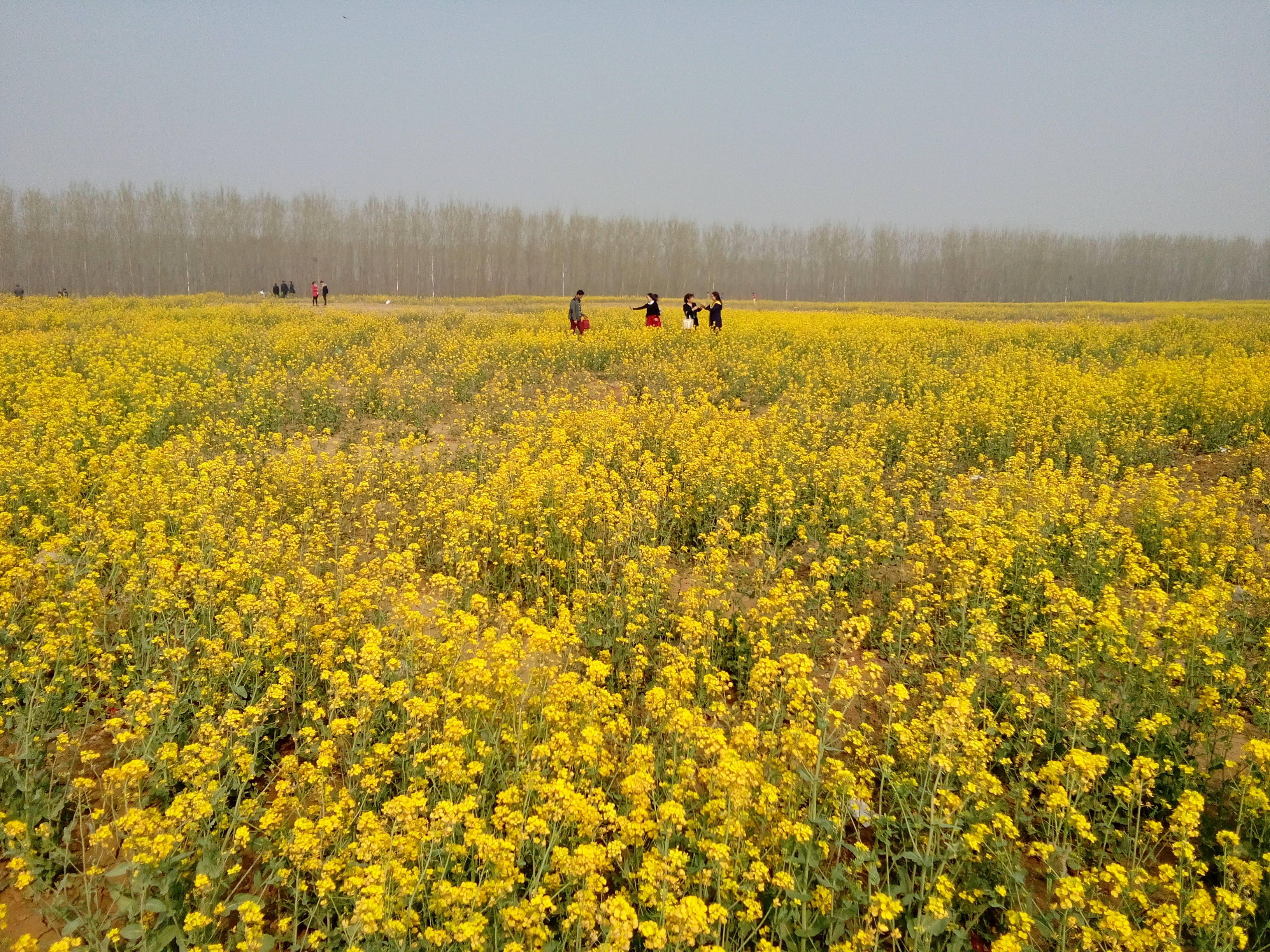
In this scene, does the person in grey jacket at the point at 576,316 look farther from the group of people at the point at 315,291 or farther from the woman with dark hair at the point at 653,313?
the group of people at the point at 315,291

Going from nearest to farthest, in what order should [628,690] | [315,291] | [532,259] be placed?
[628,690] → [315,291] → [532,259]

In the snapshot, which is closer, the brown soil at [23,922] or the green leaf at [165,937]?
the green leaf at [165,937]

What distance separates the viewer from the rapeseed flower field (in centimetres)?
261

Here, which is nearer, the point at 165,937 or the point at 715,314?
the point at 165,937

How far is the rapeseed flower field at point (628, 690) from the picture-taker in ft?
8.55

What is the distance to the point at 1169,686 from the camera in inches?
150

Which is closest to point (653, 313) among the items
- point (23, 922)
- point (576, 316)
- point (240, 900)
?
point (576, 316)

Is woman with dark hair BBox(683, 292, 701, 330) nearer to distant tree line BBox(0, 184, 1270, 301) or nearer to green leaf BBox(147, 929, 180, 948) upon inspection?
green leaf BBox(147, 929, 180, 948)

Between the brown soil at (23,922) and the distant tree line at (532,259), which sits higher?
the distant tree line at (532,259)

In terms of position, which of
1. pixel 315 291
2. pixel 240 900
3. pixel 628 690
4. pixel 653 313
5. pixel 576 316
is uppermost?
pixel 315 291

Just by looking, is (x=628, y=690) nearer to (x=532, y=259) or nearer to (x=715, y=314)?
(x=715, y=314)

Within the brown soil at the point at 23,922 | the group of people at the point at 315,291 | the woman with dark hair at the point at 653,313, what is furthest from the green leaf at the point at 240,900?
the group of people at the point at 315,291

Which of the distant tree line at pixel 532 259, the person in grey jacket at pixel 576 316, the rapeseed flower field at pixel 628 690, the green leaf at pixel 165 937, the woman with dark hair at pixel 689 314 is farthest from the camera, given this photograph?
the distant tree line at pixel 532 259

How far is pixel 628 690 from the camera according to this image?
427cm
